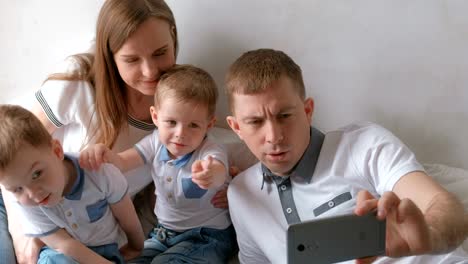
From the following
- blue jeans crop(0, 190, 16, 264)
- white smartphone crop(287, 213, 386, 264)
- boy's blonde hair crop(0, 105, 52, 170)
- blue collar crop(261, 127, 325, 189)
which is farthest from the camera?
blue jeans crop(0, 190, 16, 264)

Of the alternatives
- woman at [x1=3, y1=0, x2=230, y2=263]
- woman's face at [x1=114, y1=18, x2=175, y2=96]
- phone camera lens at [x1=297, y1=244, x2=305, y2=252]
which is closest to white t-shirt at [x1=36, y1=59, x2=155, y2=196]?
woman at [x1=3, y1=0, x2=230, y2=263]

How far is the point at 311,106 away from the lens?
3.53 ft

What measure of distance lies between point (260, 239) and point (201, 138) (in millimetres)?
270

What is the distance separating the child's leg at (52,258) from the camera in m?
1.09

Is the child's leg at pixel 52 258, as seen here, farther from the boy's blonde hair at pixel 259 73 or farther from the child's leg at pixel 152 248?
the boy's blonde hair at pixel 259 73

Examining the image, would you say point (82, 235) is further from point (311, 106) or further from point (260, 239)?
point (311, 106)

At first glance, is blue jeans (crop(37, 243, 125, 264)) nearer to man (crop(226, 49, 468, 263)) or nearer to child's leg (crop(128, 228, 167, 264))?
child's leg (crop(128, 228, 167, 264))

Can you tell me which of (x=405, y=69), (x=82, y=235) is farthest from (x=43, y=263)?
(x=405, y=69)

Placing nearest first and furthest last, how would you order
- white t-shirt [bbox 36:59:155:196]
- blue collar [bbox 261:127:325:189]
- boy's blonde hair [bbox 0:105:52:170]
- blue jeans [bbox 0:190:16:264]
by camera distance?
boy's blonde hair [bbox 0:105:52:170] < blue collar [bbox 261:127:325:189] < blue jeans [bbox 0:190:16:264] < white t-shirt [bbox 36:59:155:196]

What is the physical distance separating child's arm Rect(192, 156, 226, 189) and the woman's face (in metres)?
0.25

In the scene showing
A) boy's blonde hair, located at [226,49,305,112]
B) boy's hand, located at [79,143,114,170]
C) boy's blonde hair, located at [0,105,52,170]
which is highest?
boy's blonde hair, located at [226,49,305,112]

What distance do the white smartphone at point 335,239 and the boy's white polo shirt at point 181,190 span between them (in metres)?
0.48

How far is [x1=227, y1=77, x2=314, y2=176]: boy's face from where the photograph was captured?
3.28 feet

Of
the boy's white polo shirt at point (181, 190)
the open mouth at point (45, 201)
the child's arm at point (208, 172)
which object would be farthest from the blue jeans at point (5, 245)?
the child's arm at point (208, 172)
